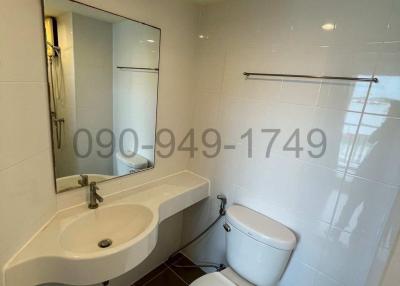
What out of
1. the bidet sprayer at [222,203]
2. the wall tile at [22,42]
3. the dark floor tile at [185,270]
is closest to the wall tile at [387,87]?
the bidet sprayer at [222,203]

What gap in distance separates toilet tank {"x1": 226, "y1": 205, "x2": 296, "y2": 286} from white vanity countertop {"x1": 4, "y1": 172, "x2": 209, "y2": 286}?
0.48 m

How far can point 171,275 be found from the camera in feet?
6.19

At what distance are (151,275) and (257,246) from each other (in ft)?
3.48

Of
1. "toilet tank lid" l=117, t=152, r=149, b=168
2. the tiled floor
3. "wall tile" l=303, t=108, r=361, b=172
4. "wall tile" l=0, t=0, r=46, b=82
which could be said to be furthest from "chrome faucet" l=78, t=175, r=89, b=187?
"wall tile" l=303, t=108, r=361, b=172

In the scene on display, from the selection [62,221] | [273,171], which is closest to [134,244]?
[62,221]

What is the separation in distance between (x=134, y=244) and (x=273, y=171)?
89cm

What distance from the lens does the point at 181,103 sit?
5.55 feet

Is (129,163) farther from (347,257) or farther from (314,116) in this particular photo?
(347,257)

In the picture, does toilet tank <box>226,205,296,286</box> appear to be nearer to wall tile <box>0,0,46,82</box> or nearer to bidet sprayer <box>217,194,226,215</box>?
bidet sprayer <box>217,194,226,215</box>

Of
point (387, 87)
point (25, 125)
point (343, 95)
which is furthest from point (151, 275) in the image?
point (387, 87)

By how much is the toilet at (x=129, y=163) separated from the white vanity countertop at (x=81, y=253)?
0.16 metres

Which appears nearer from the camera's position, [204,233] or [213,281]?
[213,281]

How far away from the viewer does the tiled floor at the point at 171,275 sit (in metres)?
1.81

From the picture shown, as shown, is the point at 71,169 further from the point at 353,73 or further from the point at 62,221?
the point at 353,73
